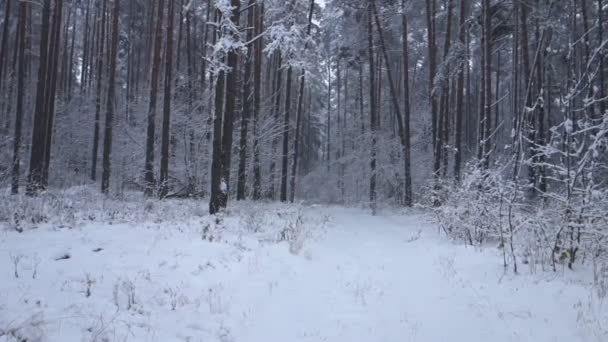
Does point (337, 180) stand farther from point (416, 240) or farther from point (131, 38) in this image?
point (131, 38)

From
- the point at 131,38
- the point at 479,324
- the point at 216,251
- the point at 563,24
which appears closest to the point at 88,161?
the point at 131,38

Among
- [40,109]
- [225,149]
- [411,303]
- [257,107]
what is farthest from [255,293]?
[257,107]

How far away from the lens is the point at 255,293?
5125 millimetres

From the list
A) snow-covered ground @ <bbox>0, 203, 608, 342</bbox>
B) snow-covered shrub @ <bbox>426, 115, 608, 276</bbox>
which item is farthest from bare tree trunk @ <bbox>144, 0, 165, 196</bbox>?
snow-covered shrub @ <bbox>426, 115, 608, 276</bbox>

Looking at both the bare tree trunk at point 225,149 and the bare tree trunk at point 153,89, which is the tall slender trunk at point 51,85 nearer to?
the bare tree trunk at point 153,89

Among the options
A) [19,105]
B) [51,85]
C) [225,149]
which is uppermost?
[51,85]

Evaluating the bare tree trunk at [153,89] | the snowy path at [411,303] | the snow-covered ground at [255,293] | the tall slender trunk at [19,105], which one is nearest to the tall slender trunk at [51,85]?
the tall slender trunk at [19,105]

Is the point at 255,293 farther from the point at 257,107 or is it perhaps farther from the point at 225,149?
the point at 257,107

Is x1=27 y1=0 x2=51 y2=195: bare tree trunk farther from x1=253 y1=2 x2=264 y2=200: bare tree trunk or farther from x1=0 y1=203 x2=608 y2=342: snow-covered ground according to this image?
x1=253 y1=2 x2=264 y2=200: bare tree trunk

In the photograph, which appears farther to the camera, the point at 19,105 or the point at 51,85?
the point at 51,85

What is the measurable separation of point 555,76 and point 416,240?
18745 mm

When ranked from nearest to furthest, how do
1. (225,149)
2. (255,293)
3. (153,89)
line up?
(255,293) → (225,149) → (153,89)

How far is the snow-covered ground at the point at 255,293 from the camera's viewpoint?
401 centimetres

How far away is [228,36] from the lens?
395 inches
